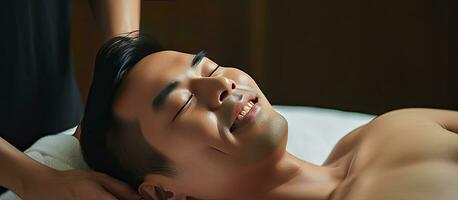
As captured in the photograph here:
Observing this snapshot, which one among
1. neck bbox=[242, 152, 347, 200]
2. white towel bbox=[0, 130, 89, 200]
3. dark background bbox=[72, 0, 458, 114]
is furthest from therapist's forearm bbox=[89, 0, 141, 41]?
dark background bbox=[72, 0, 458, 114]

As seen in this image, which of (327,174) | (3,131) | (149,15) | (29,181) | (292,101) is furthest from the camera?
(292,101)

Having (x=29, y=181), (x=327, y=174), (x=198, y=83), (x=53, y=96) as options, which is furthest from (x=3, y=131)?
(x=327, y=174)

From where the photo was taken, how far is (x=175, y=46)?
2641 millimetres

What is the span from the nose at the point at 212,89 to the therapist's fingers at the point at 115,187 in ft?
0.73

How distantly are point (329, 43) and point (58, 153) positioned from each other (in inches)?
56.5

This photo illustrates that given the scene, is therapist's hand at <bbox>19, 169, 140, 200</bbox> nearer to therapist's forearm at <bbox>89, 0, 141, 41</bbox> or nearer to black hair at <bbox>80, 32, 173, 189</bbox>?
black hair at <bbox>80, 32, 173, 189</bbox>

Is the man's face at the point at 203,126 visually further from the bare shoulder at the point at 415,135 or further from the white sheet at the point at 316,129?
the white sheet at the point at 316,129

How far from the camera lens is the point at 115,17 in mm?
1557

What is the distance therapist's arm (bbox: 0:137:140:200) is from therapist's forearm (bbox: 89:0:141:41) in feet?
1.34

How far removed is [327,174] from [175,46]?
1381mm

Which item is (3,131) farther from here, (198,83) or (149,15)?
(149,15)

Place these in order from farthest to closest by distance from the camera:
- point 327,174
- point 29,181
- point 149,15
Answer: point 149,15 → point 327,174 → point 29,181

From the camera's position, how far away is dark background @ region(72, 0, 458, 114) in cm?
252

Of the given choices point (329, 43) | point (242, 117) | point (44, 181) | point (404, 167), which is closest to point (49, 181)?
point (44, 181)
